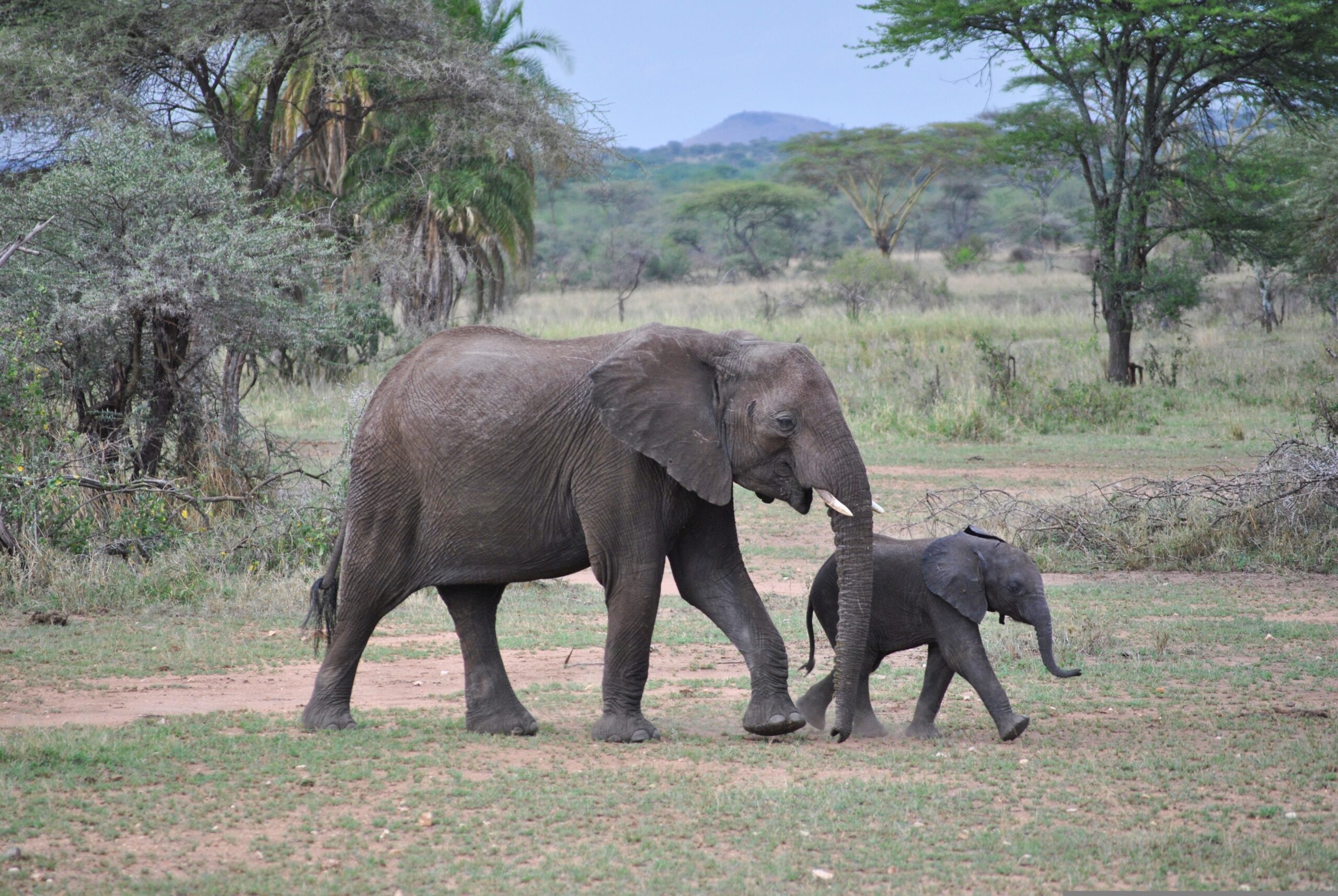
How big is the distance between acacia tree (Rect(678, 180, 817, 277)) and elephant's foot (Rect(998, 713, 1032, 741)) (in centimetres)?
4254

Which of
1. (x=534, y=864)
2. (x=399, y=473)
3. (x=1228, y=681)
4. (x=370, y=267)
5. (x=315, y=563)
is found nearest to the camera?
(x=534, y=864)

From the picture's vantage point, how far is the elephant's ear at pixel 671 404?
6.02 meters

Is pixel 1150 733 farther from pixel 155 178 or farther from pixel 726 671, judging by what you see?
pixel 155 178

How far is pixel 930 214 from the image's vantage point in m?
Answer: 67.8

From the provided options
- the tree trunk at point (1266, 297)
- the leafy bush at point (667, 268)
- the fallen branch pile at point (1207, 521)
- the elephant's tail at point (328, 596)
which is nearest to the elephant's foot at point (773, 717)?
the elephant's tail at point (328, 596)

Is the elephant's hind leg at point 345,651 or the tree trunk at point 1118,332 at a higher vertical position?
the tree trunk at point 1118,332

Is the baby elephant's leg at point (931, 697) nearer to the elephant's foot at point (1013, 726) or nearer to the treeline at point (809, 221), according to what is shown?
the elephant's foot at point (1013, 726)

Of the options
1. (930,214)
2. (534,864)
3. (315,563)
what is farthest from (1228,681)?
(930,214)

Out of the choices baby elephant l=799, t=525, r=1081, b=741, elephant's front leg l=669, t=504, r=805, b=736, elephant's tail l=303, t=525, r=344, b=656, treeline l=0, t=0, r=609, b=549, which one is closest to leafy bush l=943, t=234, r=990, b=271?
treeline l=0, t=0, r=609, b=549

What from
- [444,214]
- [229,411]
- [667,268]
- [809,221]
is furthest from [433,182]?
[809,221]

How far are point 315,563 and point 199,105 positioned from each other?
7721mm

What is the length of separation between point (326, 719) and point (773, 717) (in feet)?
6.96

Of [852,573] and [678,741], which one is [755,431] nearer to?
[852,573]

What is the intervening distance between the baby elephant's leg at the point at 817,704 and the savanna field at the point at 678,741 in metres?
0.12
